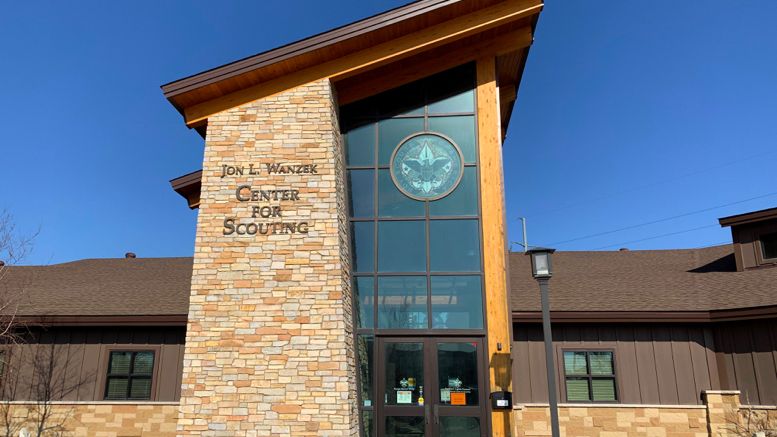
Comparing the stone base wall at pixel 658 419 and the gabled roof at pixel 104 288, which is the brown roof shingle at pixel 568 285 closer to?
the gabled roof at pixel 104 288

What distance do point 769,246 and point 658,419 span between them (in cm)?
557

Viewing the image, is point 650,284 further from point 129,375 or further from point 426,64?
point 129,375

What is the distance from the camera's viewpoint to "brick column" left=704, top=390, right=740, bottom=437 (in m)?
10.6

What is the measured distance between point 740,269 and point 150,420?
1464 cm

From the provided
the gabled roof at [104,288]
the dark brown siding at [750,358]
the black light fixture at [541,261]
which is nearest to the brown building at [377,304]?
the dark brown siding at [750,358]

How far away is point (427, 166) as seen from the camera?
10133 mm

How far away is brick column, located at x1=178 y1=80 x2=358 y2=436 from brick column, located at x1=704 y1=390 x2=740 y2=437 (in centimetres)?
745

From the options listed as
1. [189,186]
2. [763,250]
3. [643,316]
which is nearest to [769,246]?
[763,250]

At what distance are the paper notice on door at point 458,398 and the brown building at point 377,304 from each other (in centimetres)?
7

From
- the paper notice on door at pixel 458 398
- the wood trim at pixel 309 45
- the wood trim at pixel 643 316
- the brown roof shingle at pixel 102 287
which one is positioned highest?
the wood trim at pixel 309 45

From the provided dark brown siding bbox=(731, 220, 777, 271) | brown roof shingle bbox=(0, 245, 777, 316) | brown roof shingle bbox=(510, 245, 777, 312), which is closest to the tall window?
brown roof shingle bbox=(0, 245, 777, 316)

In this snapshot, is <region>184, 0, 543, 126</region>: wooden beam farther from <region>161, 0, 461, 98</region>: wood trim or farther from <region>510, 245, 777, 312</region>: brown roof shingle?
<region>510, 245, 777, 312</region>: brown roof shingle

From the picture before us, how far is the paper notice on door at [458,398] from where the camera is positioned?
29.2 ft

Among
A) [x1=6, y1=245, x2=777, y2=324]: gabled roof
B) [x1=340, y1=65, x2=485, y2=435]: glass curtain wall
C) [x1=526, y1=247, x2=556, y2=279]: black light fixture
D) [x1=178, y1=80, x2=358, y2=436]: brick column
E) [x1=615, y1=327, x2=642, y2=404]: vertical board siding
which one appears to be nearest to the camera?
[x1=526, y1=247, x2=556, y2=279]: black light fixture
